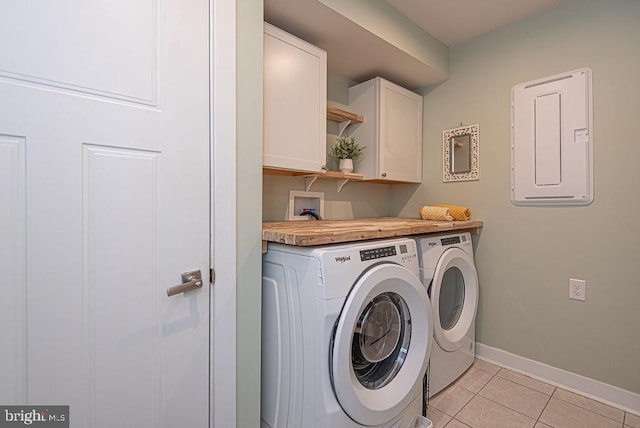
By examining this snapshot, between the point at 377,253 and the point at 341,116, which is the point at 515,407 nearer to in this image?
the point at 377,253

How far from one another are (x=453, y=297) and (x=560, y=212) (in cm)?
87

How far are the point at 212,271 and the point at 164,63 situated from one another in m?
0.78

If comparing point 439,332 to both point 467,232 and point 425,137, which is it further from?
point 425,137

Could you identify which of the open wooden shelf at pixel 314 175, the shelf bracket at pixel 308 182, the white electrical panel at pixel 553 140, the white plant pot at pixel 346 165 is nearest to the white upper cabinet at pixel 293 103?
the open wooden shelf at pixel 314 175

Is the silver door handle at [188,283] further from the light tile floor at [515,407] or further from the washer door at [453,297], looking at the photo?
the light tile floor at [515,407]

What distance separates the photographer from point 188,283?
1.07 m

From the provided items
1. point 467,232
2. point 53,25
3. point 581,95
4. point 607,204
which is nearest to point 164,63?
point 53,25

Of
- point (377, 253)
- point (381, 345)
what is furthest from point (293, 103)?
point (381, 345)

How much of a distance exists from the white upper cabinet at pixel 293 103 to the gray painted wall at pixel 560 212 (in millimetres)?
1207

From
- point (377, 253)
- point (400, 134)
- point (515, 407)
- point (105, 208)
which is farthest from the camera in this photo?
point (400, 134)

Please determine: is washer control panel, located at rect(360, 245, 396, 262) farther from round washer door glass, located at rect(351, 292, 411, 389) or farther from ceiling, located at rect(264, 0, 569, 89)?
ceiling, located at rect(264, 0, 569, 89)

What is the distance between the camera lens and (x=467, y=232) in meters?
2.10

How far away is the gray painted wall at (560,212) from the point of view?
162cm

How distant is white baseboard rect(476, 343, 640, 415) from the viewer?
1619 mm
